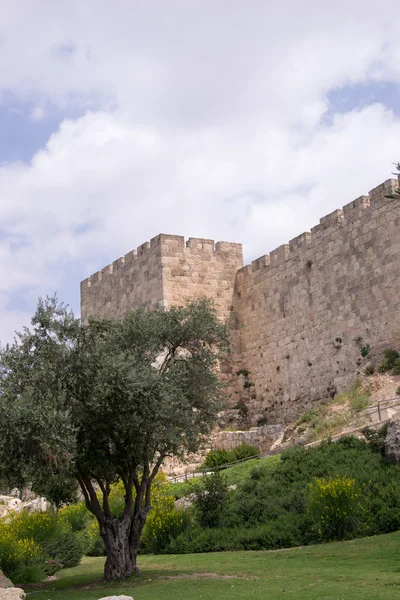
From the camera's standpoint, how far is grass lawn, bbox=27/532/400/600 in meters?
9.27

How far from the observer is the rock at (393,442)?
15032 millimetres

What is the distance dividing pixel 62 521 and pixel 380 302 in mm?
9970

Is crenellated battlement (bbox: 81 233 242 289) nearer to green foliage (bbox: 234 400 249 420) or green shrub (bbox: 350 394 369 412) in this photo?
green foliage (bbox: 234 400 249 420)

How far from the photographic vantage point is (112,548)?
40.1 ft

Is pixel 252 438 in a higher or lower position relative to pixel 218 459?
higher

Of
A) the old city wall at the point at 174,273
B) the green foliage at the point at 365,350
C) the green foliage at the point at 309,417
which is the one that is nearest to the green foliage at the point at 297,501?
the green foliage at the point at 309,417

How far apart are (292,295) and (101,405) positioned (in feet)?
47.0

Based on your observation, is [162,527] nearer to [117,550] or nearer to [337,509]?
[117,550]

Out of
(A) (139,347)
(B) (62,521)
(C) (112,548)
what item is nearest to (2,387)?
(A) (139,347)

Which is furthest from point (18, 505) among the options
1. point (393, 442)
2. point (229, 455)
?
point (393, 442)

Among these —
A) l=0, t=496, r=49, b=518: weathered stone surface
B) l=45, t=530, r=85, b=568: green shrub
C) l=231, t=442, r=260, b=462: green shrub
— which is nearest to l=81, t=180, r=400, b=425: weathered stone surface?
l=231, t=442, r=260, b=462: green shrub

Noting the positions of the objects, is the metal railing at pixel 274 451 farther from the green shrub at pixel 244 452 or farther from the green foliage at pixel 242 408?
the green foliage at pixel 242 408

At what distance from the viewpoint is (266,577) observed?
10.7m

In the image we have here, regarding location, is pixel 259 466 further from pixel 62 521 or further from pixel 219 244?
pixel 219 244
